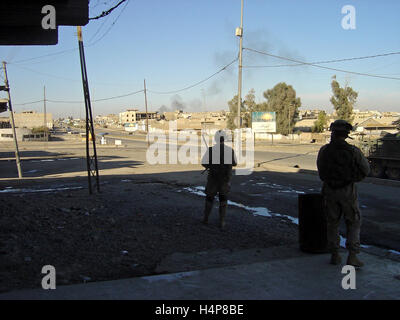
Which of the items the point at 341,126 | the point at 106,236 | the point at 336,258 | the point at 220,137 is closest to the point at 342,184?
the point at 341,126

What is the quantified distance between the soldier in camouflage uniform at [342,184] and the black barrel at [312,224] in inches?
17.6

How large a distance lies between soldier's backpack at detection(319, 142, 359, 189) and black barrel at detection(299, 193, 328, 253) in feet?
2.13

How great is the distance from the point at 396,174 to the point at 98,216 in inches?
528

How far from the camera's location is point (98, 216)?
663 cm

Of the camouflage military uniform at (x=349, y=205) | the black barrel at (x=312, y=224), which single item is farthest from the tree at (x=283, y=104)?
the camouflage military uniform at (x=349, y=205)

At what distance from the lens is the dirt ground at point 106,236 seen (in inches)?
162

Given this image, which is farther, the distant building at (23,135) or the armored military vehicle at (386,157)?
the distant building at (23,135)

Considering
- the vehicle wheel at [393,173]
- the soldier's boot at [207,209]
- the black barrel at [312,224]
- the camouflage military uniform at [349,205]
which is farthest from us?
the vehicle wheel at [393,173]

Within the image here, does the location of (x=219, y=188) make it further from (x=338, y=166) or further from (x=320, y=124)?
(x=320, y=124)

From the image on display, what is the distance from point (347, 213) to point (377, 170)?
13.9m

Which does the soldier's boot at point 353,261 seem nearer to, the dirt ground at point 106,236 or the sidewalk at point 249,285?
the sidewalk at point 249,285

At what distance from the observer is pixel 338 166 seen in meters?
4.04
